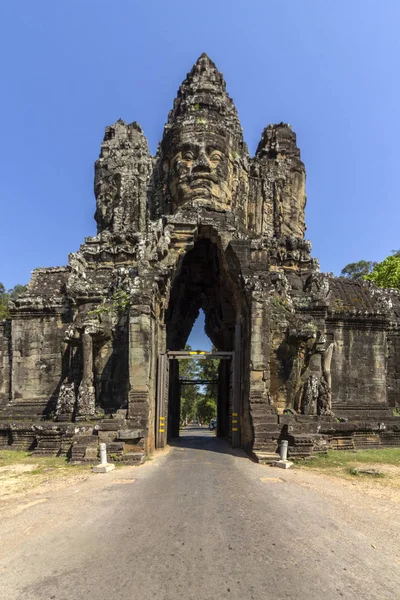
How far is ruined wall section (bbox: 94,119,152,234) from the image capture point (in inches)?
774

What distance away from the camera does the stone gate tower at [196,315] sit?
432 inches

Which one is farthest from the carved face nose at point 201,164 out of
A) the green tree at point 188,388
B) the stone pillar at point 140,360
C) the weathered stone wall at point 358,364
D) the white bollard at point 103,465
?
the green tree at point 188,388

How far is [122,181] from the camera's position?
2002 centimetres

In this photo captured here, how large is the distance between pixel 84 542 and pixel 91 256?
13698 millimetres

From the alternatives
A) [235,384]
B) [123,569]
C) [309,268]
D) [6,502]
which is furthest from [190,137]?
[123,569]

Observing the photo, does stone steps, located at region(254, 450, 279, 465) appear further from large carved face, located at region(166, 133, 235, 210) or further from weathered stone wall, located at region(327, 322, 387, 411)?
large carved face, located at region(166, 133, 235, 210)

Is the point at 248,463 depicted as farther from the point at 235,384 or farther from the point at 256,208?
the point at 256,208

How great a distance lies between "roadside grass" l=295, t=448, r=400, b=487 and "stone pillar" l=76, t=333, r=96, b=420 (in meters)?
5.45

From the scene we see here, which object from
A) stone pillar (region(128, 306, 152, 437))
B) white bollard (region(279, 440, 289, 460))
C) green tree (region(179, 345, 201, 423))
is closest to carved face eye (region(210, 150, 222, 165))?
stone pillar (region(128, 306, 152, 437))

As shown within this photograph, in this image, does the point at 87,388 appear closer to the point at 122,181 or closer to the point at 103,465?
the point at 103,465

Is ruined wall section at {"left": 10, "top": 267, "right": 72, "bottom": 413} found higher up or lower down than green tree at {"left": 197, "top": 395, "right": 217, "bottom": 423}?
higher up

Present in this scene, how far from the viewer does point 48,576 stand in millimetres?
3604

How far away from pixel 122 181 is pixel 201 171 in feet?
21.5

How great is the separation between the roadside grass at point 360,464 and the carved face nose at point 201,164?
32.4 ft
